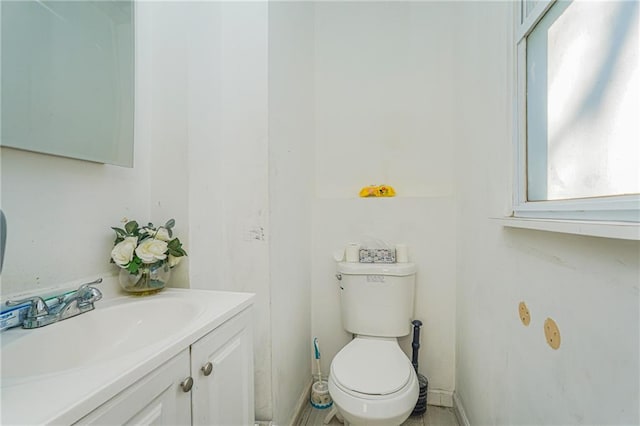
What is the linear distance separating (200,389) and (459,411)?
142cm

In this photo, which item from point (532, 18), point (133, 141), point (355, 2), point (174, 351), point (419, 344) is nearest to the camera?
point (174, 351)

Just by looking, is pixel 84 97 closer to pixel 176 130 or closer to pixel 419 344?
pixel 176 130

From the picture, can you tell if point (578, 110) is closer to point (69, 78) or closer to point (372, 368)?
point (372, 368)

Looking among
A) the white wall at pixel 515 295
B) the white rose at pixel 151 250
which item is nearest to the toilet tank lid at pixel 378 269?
the white wall at pixel 515 295

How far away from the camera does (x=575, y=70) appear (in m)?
0.71

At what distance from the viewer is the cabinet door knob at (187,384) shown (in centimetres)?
→ 67

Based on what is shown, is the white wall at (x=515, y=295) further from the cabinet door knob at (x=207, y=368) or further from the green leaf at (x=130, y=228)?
the green leaf at (x=130, y=228)

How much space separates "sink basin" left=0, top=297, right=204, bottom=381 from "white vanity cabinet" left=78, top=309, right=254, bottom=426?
90 millimetres

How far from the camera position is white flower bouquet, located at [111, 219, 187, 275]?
0.95 metres

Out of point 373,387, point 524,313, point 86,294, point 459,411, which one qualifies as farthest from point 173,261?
point 459,411

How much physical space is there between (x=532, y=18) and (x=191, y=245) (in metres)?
1.36

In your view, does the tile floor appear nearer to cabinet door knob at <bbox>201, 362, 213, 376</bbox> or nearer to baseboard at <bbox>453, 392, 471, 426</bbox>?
baseboard at <bbox>453, 392, 471, 426</bbox>

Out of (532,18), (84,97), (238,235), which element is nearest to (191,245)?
(238,235)

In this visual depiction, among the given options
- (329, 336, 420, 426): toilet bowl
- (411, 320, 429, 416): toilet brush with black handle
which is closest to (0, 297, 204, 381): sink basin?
(329, 336, 420, 426): toilet bowl
